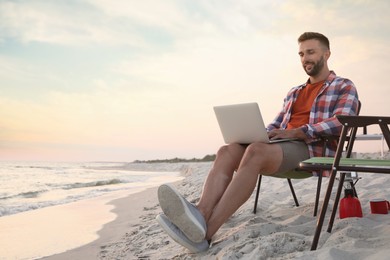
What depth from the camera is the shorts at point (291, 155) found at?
2775 millimetres

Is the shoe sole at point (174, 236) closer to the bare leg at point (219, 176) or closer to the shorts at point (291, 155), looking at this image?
the bare leg at point (219, 176)

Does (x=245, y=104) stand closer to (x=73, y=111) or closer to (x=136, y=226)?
(x=136, y=226)

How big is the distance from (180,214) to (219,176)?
1.45 feet

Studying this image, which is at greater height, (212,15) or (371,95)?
(212,15)

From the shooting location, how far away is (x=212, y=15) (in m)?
7.91

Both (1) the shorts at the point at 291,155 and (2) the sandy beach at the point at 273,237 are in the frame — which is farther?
(1) the shorts at the point at 291,155

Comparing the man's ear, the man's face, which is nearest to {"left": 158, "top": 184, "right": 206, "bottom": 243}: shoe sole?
the man's face

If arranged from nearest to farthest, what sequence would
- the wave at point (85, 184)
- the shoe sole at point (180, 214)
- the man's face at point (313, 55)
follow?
the shoe sole at point (180, 214) < the man's face at point (313, 55) < the wave at point (85, 184)

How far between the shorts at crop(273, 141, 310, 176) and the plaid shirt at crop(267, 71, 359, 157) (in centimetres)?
14

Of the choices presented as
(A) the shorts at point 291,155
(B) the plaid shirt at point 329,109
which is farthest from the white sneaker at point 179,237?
(B) the plaid shirt at point 329,109

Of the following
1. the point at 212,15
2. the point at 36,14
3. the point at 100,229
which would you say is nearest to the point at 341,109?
the point at 100,229

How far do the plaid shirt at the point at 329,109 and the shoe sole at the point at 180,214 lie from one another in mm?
1174

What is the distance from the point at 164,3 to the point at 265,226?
6.30 metres

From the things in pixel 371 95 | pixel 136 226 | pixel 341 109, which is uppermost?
pixel 371 95
